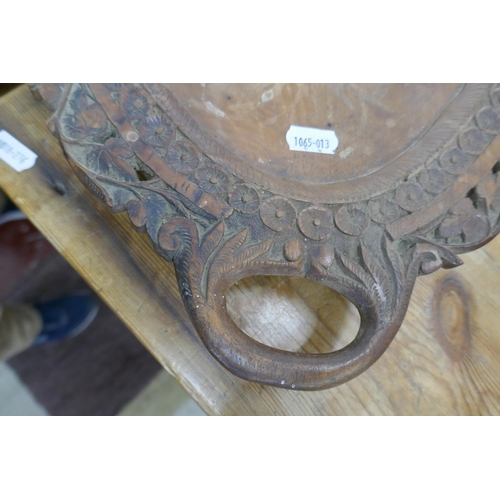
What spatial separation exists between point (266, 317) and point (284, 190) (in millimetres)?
232

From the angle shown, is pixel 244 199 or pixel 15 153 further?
pixel 15 153

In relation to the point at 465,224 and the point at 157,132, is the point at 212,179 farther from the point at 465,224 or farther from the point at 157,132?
the point at 465,224

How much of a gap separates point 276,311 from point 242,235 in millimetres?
213

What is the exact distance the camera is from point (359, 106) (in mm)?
638

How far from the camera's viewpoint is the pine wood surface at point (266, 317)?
647 mm

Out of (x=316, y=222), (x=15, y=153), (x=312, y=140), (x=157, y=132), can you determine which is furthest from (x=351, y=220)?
(x=15, y=153)

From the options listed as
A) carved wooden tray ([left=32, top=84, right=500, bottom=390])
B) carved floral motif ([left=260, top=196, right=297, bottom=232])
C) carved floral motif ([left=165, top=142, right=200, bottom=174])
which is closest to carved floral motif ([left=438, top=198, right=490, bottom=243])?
carved wooden tray ([left=32, top=84, right=500, bottom=390])

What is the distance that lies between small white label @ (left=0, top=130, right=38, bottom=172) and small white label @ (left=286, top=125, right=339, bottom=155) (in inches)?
16.7

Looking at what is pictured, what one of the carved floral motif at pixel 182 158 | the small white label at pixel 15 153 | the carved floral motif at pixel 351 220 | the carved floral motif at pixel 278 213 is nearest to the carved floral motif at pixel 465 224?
the carved floral motif at pixel 351 220

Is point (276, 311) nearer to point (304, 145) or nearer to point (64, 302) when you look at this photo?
point (304, 145)

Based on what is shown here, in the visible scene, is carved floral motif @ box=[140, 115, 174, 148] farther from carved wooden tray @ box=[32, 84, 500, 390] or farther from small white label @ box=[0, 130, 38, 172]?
small white label @ box=[0, 130, 38, 172]

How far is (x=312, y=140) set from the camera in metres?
0.62

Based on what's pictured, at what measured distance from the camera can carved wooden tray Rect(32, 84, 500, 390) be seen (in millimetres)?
494

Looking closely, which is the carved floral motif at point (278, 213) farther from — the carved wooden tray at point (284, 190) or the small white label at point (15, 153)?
the small white label at point (15, 153)
